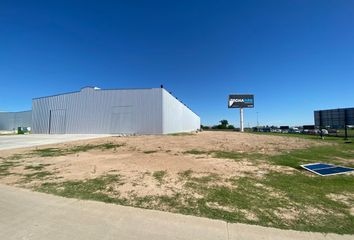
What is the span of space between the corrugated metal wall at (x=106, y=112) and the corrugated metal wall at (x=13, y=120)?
26.6 meters

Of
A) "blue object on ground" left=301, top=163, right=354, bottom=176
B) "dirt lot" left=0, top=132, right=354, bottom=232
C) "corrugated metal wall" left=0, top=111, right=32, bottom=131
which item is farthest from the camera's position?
"corrugated metal wall" left=0, top=111, right=32, bottom=131

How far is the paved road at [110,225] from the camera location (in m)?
2.87

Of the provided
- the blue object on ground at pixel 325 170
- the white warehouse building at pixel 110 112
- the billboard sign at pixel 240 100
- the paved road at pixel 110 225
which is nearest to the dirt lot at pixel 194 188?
the paved road at pixel 110 225

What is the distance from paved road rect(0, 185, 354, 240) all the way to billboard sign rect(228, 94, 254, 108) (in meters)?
61.7

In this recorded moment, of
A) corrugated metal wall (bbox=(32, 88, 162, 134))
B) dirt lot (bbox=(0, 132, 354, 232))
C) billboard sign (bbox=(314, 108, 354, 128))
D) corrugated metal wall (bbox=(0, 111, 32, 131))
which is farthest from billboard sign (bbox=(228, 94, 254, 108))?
corrugated metal wall (bbox=(0, 111, 32, 131))

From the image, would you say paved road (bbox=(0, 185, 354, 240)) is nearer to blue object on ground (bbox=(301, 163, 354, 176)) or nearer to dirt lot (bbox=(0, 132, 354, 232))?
dirt lot (bbox=(0, 132, 354, 232))

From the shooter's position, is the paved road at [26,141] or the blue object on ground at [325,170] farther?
the paved road at [26,141]

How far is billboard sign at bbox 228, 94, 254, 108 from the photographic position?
203 feet

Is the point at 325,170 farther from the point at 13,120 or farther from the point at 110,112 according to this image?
the point at 13,120

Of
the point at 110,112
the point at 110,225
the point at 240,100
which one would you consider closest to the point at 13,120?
the point at 110,112

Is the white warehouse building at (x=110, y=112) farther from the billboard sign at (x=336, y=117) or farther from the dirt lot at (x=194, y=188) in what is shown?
the billboard sign at (x=336, y=117)

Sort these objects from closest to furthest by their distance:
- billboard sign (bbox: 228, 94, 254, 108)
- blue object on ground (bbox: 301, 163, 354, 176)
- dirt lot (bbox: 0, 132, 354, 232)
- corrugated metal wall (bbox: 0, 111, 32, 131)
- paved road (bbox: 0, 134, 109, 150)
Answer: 1. dirt lot (bbox: 0, 132, 354, 232)
2. blue object on ground (bbox: 301, 163, 354, 176)
3. paved road (bbox: 0, 134, 109, 150)
4. corrugated metal wall (bbox: 0, 111, 32, 131)
5. billboard sign (bbox: 228, 94, 254, 108)

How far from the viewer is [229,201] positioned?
4195mm

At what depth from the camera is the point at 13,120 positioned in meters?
57.1
